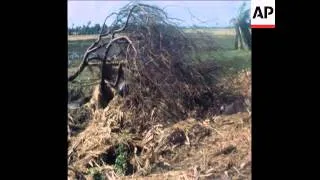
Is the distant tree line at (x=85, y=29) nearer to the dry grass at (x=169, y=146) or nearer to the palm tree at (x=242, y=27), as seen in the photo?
the dry grass at (x=169, y=146)

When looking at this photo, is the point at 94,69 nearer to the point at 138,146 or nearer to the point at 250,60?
the point at 138,146

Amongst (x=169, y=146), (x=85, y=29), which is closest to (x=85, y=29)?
(x=85, y=29)

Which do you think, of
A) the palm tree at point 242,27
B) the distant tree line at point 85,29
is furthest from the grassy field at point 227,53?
the distant tree line at point 85,29

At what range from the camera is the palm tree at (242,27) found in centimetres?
378

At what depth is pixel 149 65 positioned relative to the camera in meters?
3.78

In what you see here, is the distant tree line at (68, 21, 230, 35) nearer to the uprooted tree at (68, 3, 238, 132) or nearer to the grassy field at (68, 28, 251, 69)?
the uprooted tree at (68, 3, 238, 132)

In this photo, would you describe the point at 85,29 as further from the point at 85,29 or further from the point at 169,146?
the point at 169,146

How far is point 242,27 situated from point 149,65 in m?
0.66

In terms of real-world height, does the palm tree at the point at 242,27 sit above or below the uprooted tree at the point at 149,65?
above

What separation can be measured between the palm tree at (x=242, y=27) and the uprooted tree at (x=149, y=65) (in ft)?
0.64

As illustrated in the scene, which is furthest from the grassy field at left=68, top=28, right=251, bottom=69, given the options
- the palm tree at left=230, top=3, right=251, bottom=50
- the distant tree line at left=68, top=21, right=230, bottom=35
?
the distant tree line at left=68, top=21, right=230, bottom=35

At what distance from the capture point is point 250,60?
382 cm
